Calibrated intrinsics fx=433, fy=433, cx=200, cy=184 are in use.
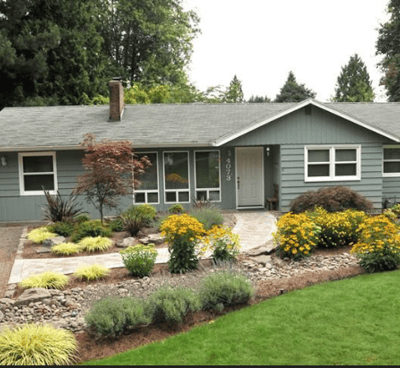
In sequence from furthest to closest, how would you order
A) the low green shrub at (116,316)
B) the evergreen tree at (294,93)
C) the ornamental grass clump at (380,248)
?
the evergreen tree at (294,93)
the ornamental grass clump at (380,248)
the low green shrub at (116,316)

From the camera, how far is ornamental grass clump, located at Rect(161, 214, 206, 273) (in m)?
8.05

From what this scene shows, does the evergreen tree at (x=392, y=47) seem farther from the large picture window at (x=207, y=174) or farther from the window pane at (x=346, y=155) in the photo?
the large picture window at (x=207, y=174)

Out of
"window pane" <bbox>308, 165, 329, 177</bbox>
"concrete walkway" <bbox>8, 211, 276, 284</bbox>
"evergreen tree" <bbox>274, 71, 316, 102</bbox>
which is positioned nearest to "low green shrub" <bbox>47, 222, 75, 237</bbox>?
"concrete walkway" <bbox>8, 211, 276, 284</bbox>

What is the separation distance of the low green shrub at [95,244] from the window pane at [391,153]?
11040 mm

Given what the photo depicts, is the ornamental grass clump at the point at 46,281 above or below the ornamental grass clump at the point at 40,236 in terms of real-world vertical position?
below

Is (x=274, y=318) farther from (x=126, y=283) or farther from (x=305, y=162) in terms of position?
(x=305, y=162)

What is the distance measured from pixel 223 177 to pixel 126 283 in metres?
8.72

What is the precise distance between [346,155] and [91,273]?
34.5 feet

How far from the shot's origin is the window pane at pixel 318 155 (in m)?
15.2

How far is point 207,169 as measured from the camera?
1584 centimetres

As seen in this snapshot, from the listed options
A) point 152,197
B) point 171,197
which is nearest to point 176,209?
point 171,197

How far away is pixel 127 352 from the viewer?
5.04 m

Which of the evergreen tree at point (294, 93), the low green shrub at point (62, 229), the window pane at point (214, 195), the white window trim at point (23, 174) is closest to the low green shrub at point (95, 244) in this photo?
the low green shrub at point (62, 229)

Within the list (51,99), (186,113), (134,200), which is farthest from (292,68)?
(134,200)
